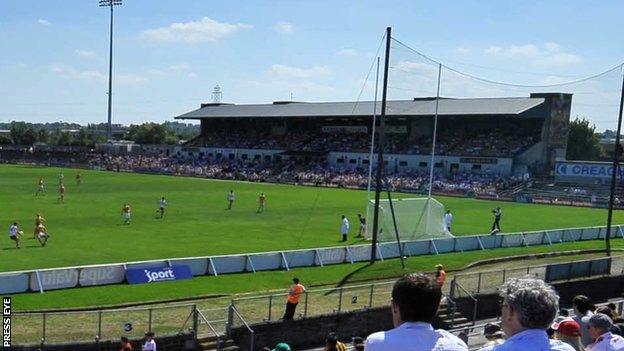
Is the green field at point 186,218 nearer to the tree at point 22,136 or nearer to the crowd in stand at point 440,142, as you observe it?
the crowd in stand at point 440,142

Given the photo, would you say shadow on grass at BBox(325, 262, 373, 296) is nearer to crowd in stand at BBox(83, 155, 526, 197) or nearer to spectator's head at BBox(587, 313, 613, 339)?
spectator's head at BBox(587, 313, 613, 339)

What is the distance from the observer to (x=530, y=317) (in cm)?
362

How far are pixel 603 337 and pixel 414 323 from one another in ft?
9.84

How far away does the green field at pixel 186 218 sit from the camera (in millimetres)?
26922

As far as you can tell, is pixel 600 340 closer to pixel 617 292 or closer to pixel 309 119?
pixel 617 292

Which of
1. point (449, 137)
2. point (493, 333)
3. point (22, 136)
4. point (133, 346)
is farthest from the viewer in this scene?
point (22, 136)

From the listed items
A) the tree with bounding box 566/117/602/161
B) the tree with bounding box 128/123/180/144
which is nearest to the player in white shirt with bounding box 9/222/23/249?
the tree with bounding box 566/117/602/161

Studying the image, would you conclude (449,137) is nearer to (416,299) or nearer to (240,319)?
(240,319)

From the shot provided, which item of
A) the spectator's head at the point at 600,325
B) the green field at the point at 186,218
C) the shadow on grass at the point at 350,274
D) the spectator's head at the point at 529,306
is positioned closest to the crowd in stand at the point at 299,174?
the green field at the point at 186,218

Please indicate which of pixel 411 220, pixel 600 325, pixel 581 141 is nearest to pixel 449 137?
pixel 581 141

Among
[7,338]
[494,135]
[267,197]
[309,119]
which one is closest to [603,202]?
[494,135]

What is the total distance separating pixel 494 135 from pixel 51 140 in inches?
4538

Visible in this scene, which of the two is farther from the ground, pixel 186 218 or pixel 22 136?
pixel 22 136

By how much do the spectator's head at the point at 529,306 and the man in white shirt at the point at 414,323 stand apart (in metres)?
0.32
